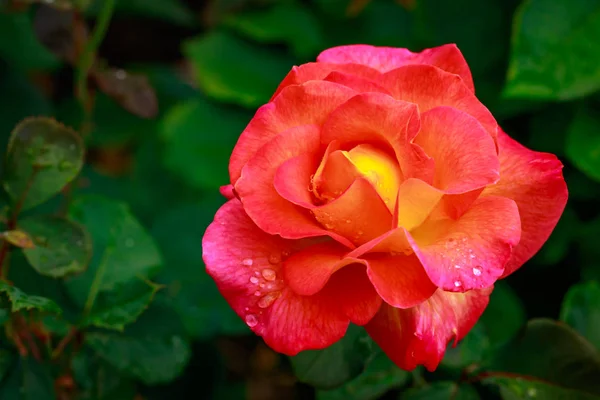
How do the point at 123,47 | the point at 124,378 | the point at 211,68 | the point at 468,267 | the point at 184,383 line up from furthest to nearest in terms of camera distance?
the point at 123,47
the point at 211,68
the point at 184,383
the point at 124,378
the point at 468,267

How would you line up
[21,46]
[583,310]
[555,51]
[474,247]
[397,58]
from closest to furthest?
[474,247], [397,58], [583,310], [555,51], [21,46]

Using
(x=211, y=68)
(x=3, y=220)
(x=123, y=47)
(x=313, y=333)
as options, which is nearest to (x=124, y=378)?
(x=3, y=220)

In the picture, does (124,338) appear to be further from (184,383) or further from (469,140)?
(469,140)

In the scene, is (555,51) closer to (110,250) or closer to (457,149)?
(457,149)

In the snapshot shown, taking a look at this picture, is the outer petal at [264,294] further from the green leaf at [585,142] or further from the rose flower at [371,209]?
the green leaf at [585,142]

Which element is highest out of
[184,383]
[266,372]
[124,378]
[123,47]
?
[123,47]

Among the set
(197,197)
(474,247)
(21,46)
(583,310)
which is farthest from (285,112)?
(21,46)

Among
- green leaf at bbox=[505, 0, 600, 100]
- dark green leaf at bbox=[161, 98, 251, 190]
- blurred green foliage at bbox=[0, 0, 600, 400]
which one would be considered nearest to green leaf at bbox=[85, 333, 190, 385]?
blurred green foliage at bbox=[0, 0, 600, 400]
